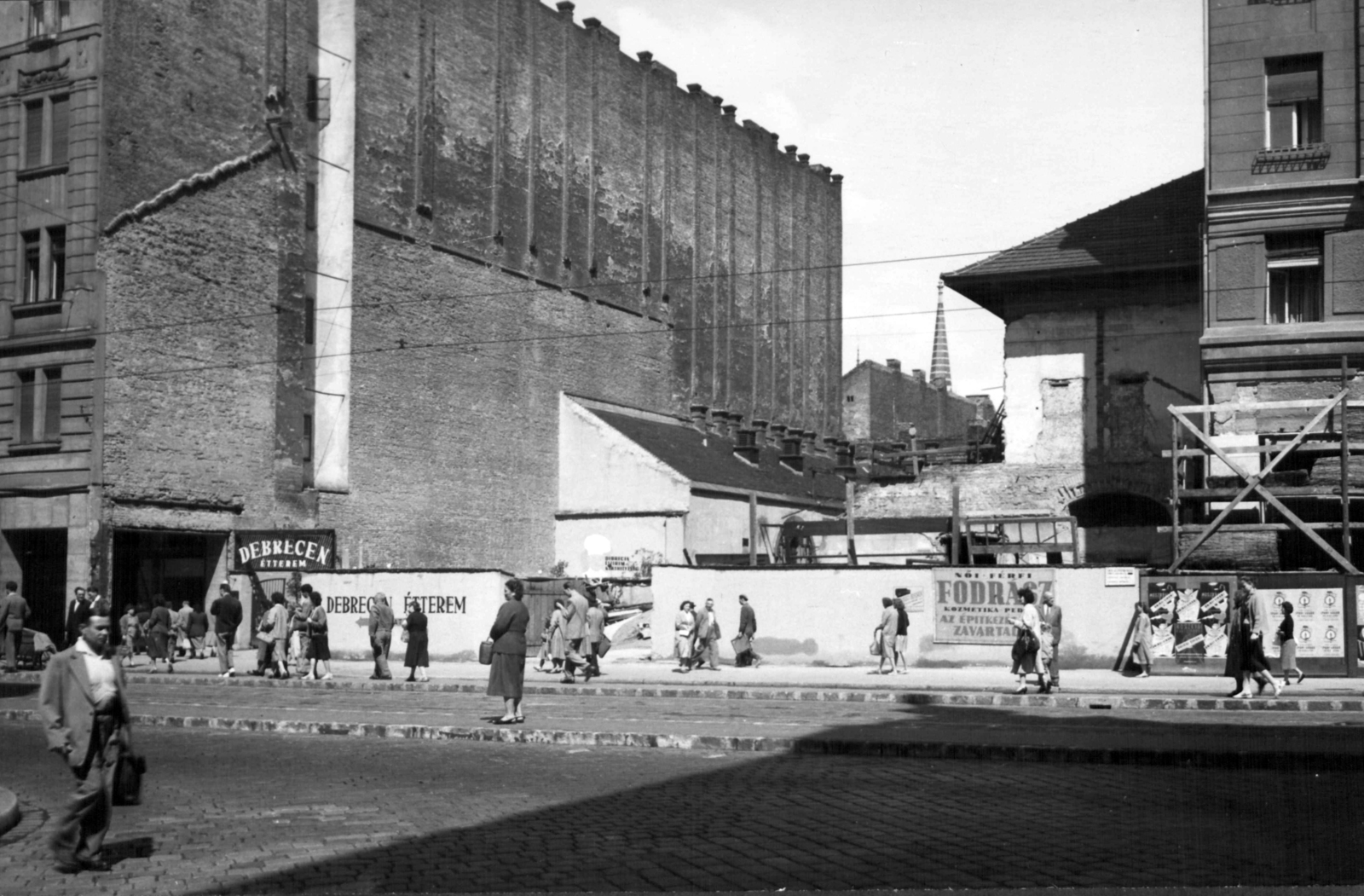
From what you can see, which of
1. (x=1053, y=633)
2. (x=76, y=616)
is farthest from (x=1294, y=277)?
(x=76, y=616)

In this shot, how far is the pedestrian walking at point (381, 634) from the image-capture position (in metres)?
27.0

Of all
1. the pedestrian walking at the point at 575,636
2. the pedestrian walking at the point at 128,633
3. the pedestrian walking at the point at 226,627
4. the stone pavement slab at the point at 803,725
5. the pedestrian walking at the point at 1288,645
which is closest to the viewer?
the stone pavement slab at the point at 803,725

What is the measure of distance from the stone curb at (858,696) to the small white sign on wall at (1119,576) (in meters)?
5.21

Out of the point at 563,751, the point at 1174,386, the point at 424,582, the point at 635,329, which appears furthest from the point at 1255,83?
the point at 635,329

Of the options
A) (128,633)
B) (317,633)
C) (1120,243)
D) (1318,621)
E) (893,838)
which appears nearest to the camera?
(893,838)

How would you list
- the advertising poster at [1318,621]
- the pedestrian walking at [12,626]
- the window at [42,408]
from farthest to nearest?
the window at [42,408], the pedestrian walking at [12,626], the advertising poster at [1318,621]

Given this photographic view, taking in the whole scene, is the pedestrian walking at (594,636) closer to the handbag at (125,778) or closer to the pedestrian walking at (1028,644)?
the pedestrian walking at (1028,644)

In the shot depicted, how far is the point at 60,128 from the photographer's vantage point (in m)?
35.3

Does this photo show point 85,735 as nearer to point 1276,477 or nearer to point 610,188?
point 1276,477

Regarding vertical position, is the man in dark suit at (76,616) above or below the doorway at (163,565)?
below

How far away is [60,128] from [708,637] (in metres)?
20.1

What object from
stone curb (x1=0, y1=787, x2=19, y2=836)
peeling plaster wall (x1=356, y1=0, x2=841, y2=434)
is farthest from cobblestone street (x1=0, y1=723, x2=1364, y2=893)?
peeling plaster wall (x1=356, y1=0, x2=841, y2=434)

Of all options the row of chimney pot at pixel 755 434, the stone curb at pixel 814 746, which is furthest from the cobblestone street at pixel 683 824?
Result: the row of chimney pot at pixel 755 434

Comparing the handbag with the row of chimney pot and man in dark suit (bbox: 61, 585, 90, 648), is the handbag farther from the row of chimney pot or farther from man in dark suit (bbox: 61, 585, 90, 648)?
the row of chimney pot
